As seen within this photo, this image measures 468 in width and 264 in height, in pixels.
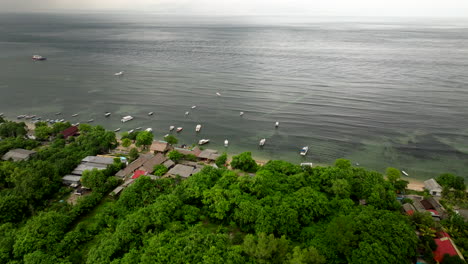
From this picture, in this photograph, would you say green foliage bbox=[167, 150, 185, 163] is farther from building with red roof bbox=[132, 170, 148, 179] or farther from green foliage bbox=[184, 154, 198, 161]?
building with red roof bbox=[132, 170, 148, 179]

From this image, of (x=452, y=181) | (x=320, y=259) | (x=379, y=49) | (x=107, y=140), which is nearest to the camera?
(x=320, y=259)

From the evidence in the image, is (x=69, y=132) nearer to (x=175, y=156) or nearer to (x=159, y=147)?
(x=159, y=147)

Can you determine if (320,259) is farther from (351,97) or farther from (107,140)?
(351,97)

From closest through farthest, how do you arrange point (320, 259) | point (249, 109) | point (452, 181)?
1. point (320, 259)
2. point (452, 181)
3. point (249, 109)

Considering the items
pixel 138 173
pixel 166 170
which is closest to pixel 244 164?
pixel 166 170

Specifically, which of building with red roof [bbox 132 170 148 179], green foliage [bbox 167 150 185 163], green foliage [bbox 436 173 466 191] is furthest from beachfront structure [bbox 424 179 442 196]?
building with red roof [bbox 132 170 148 179]

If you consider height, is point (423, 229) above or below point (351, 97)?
below

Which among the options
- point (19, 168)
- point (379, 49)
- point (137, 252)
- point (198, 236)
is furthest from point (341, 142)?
point (379, 49)
